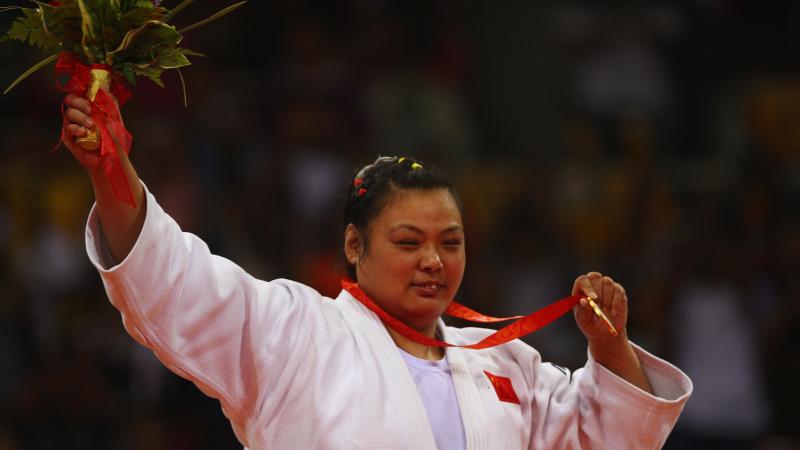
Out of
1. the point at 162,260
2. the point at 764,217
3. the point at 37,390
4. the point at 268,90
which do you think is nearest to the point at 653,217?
the point at 764,217

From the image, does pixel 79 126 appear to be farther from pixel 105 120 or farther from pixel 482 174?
pixel 482 174

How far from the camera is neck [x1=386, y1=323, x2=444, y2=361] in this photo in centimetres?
284

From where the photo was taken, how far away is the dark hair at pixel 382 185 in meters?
2.83

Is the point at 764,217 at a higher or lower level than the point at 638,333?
higher

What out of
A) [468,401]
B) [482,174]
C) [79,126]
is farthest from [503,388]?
[482,174]

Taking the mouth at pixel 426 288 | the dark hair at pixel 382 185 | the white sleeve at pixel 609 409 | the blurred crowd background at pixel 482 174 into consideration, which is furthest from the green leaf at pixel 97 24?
the blurred crowd background at pixel 482 174

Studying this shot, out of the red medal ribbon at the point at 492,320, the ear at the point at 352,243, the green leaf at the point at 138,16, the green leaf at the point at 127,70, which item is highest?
the green leaf at the point at 138,16

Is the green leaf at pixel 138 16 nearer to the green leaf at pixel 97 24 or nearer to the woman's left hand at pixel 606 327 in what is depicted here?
the green leaf at pixel 97 24

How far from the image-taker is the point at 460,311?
119 inches

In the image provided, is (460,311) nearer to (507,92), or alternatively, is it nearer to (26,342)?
(26,342)

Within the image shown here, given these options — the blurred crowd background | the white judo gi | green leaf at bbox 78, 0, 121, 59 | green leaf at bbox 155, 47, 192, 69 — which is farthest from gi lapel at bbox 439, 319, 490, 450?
the blurred crowd background

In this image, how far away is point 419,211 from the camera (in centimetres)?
278

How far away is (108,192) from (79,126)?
143 millimetres

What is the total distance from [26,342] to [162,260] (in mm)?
3692
